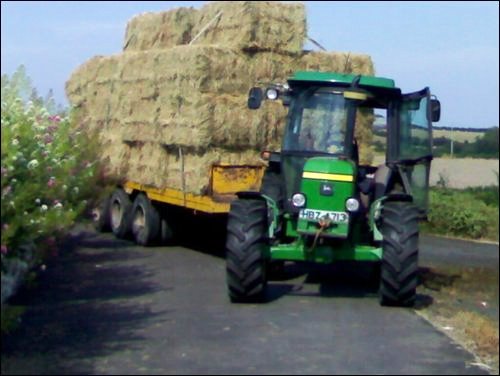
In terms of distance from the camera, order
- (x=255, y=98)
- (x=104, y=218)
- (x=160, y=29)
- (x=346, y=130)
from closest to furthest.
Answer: (x=346, y=130), (x=255, y=98), (x=160, y=29), (x=104, y=218)

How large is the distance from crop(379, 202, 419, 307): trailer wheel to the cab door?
1.06m

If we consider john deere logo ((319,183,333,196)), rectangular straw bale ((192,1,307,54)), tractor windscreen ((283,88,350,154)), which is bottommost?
john deere logo ((319,183,333,196))

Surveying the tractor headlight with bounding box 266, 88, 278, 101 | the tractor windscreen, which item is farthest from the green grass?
the tractor headlight with bounding box 266, 88, 278, 101

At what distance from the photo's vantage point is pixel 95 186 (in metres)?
15.6

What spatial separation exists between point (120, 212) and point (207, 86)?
3.96 m

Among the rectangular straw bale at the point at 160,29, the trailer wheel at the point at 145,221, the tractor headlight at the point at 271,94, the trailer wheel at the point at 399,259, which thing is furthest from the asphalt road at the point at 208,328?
the rectangular straw bale at the point at 160,29

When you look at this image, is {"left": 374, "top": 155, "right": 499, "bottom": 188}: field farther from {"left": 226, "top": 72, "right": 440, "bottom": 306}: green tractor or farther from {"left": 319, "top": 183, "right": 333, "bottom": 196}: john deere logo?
{"left": 319, "top": 183, "right": 333, "bottom": 196}: john deere logo

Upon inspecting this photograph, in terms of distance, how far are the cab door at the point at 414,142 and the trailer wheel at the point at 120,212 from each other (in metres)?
6.22

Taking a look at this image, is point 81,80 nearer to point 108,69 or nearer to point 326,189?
point 108,69

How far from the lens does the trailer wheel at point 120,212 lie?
1823 centimetres

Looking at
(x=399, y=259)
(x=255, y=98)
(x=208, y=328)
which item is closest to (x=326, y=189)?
(x=399, y=259)

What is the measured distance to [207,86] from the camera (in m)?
15.3

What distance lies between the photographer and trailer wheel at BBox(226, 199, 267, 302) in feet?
Answer: 39.3

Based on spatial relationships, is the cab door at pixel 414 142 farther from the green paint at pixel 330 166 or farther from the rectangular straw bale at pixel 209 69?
the rectangular straw bale at pixel 209 69
